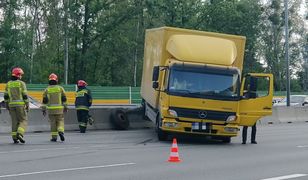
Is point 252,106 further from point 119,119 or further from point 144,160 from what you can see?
point 119,119

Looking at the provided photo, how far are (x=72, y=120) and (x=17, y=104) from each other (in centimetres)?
683

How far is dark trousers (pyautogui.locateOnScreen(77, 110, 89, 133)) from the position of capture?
21.9 meters

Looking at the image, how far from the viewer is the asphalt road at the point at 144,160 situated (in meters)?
11.2

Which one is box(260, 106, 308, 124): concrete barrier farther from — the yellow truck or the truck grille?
the truck grille

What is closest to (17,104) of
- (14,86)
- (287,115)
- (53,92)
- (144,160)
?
(14,86)

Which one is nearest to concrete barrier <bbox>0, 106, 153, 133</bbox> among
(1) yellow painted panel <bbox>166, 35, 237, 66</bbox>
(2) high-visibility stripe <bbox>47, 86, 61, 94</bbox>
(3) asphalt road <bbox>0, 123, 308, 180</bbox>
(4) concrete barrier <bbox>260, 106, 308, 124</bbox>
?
(3) asphalt road <bbox>0, 123, 308, 180</bbox>

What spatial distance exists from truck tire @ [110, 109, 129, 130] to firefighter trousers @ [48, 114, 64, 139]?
6.72 metres

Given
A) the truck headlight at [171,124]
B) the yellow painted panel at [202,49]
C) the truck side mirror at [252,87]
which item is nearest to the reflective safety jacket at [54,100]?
the truck headlight at [171,124]

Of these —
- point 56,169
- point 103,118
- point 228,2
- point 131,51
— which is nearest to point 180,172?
point 56,169

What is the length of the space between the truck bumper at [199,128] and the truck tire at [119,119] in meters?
6.55

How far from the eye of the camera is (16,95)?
16750mm

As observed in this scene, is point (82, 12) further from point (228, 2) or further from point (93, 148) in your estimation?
point (93, 148)

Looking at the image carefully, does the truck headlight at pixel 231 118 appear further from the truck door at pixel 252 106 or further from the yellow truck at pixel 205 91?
the truck door at pixel 252 106

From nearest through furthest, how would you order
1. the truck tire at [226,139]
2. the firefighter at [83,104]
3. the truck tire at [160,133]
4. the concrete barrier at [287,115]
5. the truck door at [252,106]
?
1. the truck door at [252,106]
2. the truck tire at [160,133]
3. the truck tire at [226,139]
4. the firefighter at [83,104]
5. the concrete barrier at [287,115]
